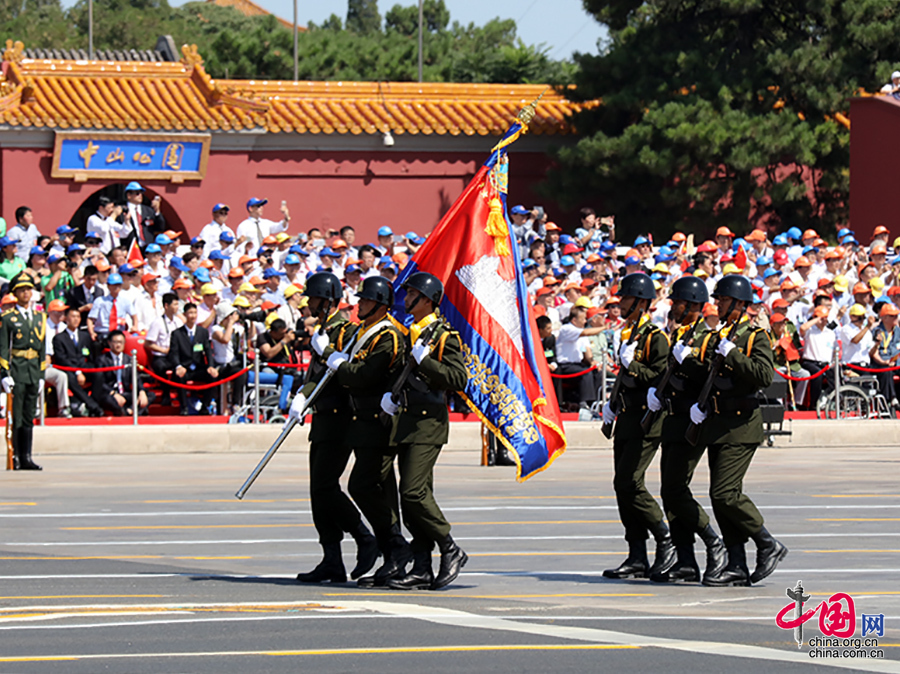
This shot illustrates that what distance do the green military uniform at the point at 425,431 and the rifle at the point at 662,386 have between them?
1.39 m

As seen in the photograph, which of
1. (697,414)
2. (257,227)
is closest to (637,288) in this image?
(697,414)

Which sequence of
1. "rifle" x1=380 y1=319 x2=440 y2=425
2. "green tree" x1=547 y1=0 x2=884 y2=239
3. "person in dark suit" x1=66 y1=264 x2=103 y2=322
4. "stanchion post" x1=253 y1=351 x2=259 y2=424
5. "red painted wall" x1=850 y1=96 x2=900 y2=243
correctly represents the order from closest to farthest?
1. "rifle" x1=380 y1=319 x2=440 y2=425
2. "stanchion post" x1=253 y1=351 x2=259 y2=424
3. "person in dark suit" x1=66 y1=264 x2=103 y2=322
4. "green tree" x1=547 y1=0 x2=884 y2=239
5. "red painted wall" x1=850 y1=96 x2=900 y2=243

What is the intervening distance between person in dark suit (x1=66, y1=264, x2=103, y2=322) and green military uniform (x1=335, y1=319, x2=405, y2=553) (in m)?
11.1

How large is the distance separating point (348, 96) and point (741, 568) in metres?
22.9

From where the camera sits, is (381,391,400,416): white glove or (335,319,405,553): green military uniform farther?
(335,319,405,553): green military uniform

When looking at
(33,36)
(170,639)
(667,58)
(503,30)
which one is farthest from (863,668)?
(503,30)

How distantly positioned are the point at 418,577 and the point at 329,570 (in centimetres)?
63

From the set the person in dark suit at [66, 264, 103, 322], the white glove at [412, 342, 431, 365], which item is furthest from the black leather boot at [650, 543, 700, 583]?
the person in dark suit at [66, 264, 103, 322]

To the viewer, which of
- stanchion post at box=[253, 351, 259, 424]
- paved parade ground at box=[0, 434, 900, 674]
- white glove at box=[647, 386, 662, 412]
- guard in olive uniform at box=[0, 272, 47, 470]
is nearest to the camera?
paved parade ground at box=[0, 434, 900, 674]

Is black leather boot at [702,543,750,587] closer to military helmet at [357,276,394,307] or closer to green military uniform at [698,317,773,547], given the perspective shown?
green military uniform at [698,317,773,547]

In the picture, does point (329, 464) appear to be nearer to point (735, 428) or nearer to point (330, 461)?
point (330, 461)

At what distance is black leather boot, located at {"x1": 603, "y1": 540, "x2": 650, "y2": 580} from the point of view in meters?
11.3

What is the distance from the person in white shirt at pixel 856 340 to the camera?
22.1 meters

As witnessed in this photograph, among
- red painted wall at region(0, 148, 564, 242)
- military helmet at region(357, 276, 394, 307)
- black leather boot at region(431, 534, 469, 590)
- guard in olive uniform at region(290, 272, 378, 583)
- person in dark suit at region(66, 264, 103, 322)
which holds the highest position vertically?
red painted wall at region(0, 148, 564, 242)
